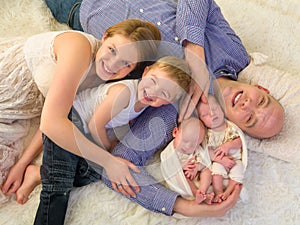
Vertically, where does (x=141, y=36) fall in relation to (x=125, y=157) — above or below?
above

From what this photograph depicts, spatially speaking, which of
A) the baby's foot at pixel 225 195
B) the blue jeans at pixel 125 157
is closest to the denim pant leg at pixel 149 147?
the blue jeans at pixel 125 157

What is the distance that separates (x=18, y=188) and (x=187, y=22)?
0.58m

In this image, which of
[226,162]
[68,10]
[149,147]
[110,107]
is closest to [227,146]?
[226,162]

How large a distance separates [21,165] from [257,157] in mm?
551

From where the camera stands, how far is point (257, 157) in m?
1.10

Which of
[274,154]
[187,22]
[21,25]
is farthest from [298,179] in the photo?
[21,25]

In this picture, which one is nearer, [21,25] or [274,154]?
[274,154]

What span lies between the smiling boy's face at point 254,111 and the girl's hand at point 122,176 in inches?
11.0

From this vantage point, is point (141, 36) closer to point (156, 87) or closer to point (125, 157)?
point (156, 87)

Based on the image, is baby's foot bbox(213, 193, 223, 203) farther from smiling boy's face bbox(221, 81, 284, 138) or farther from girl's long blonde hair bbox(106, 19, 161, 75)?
girl's long blonde hair bbox(106, 19, 161, 75)

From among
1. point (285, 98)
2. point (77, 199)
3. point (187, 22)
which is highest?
point (187, 22)

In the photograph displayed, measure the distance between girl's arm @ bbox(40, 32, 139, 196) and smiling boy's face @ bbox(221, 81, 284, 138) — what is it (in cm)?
30

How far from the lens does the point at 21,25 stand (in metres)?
1.31

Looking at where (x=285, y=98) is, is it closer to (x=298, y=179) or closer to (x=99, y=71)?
(x=298, y=179)
